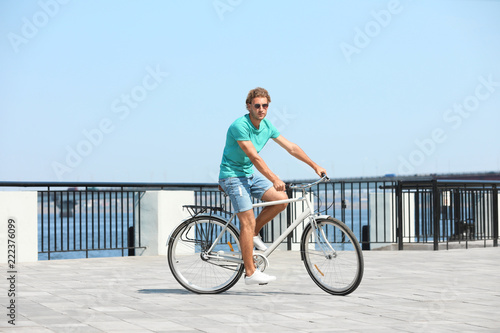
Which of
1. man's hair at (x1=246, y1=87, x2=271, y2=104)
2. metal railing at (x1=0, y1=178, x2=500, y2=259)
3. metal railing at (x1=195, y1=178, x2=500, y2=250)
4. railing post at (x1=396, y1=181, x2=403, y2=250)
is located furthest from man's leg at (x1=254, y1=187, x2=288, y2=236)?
railing post at (x1=396, y1=181, x2=403, y2=250)

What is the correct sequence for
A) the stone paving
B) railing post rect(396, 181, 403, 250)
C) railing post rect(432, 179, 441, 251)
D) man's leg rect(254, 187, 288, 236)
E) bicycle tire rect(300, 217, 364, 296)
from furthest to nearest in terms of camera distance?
railing post rect(396, 181, 403, 250)
railing post rect(432, 179, 441, 251)
man's leg rect(254, 187, 288, 236)
bicycle tire rect(300, 217, 364, 296)
the stone paving

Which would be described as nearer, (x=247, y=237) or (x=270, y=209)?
(x=247, y=237)

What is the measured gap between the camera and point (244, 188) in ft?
19.8

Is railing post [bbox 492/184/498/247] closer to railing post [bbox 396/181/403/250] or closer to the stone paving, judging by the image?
railing post [bbox 396/181/403/250]

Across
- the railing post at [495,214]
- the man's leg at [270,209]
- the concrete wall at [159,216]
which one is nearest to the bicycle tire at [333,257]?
the man's leg at [270,209]

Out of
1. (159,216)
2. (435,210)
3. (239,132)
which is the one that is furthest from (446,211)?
(239,132)

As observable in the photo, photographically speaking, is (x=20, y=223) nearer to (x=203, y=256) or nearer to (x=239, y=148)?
(x=203, y=256)

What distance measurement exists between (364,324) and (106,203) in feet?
24.1

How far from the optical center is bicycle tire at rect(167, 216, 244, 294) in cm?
620

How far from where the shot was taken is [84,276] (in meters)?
7.86

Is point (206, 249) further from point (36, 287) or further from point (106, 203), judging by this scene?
point (106, 203)

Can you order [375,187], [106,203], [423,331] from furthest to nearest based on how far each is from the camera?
1. [375,187]
2. [106,203]
3. [423,331]

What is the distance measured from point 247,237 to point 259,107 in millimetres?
1090

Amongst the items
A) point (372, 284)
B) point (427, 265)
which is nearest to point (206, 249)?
point (372, 284)
